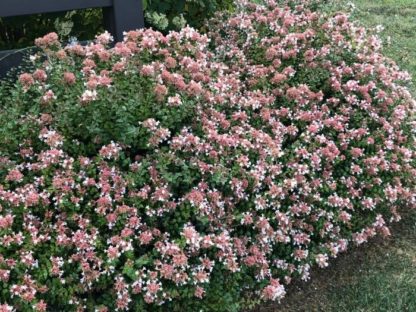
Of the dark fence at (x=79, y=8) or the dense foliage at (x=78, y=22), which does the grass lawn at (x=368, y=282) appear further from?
the dense foliage at (x=78, y=22)

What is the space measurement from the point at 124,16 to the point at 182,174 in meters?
1.57

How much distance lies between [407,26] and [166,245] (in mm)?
6659

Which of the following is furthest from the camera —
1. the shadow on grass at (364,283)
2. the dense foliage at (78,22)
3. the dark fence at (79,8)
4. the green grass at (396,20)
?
the green grass at (396,20)

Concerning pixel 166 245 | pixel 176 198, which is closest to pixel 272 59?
pixel 176 198

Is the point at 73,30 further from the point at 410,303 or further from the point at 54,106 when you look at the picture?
the point at 410,303

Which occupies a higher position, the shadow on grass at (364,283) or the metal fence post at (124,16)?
the metal fence post at (124,16)

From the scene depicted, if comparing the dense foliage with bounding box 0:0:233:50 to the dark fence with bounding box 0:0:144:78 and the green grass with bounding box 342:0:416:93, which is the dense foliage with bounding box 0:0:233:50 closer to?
the dark fence with bounding box 0:0:144:78

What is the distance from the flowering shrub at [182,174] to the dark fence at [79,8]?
639mm

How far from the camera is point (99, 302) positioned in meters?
2.40

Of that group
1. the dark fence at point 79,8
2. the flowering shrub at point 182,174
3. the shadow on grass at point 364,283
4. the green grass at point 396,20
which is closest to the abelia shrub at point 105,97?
the flowering shrub at point 182,174

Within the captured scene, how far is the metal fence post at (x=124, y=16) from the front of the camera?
144 inches

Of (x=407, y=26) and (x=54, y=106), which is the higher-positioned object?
(x=54, y=106)

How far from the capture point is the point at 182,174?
2.54 meters

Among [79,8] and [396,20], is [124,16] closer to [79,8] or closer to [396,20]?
[79,8]
